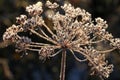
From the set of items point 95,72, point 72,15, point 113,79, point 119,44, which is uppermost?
point 113,79

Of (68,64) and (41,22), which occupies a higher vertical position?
(68,64)

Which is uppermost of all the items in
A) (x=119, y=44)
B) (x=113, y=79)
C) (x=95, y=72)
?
(x=113, y=79)

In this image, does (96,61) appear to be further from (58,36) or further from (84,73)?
(84,73)

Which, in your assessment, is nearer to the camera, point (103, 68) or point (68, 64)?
point (103, 68)

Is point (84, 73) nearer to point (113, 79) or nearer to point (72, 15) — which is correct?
point (113, 79)

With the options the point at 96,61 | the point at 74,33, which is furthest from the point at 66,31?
the point at 96,61

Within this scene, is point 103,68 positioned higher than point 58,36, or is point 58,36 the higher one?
point 58,36

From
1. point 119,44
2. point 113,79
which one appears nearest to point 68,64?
point 113,79

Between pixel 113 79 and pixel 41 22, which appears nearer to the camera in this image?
pixel 41 22

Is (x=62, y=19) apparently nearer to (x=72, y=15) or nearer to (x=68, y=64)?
(x=72, y=15)
